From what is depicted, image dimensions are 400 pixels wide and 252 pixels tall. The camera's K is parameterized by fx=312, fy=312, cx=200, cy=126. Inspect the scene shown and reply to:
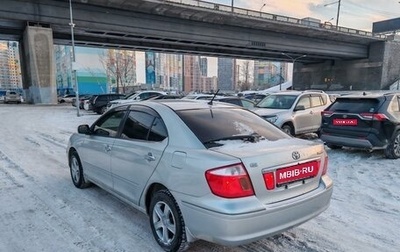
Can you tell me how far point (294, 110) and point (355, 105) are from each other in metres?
2.32

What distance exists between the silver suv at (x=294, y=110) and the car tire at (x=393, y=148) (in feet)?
8.85

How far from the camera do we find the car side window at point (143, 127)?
11.3 feet

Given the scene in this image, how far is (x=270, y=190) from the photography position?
9.34ft

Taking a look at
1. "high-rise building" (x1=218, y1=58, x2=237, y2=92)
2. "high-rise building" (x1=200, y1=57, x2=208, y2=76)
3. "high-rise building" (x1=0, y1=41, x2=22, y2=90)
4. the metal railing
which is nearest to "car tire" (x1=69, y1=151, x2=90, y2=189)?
the metal railing

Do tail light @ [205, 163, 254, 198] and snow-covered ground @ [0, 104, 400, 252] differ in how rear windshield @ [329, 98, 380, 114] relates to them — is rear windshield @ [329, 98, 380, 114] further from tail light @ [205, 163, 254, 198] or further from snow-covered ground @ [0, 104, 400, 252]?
tail light @ [205, 163, 254, 198]

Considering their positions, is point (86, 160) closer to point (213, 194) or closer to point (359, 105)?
point (213, 194)

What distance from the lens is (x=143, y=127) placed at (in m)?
3.72

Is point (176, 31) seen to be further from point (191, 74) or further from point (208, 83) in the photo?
point (208, 83)

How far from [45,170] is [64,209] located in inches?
94.9

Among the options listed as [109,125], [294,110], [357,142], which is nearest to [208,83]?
[294,110]

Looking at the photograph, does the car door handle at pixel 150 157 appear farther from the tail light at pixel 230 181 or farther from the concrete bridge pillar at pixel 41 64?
the concrete bridge pillar at pixel 41 64

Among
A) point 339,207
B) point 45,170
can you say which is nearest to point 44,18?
point 45,170

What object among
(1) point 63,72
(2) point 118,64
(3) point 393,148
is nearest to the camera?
(3) point 393,148

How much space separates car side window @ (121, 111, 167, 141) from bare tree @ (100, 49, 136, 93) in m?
Answer: 59.2
